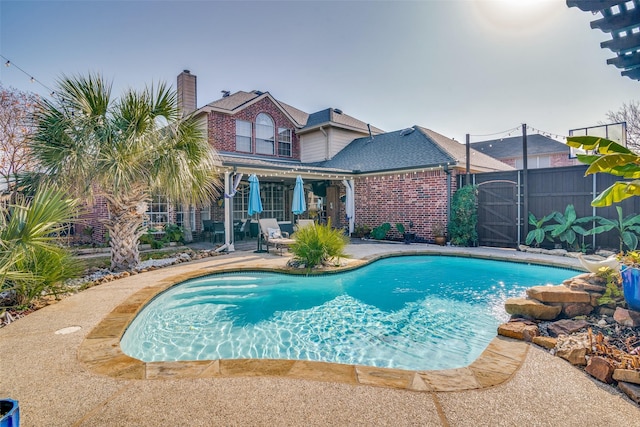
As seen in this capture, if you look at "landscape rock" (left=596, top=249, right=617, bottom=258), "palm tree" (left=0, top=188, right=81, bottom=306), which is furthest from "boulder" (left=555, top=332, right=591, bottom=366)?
"landscape rock" (left=596, top=249, right=617, bottom=258)

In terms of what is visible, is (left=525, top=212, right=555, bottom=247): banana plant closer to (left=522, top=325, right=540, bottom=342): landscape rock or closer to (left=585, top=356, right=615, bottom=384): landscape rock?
(left=522, top=325, right=540, bottom=342): landscape rock

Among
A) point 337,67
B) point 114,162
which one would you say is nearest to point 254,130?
point 337,67

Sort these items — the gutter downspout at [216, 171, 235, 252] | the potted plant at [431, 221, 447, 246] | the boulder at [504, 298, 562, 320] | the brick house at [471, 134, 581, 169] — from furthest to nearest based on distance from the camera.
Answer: the brick house at [471, 134, 581, 169]
the potted plant at [431, 221, 447, 246]
the gutter downspout at [216, 171, 235, 252]
the boulder at [504, 298, 562, 320]

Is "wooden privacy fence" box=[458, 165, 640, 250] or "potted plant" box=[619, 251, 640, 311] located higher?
"wooden privacy fence" box=[458, 165, 640, 250]

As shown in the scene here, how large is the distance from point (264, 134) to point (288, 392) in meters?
16.1

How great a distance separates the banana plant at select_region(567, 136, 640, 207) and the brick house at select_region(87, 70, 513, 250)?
26.0 ft

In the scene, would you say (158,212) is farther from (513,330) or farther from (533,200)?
(533,200)

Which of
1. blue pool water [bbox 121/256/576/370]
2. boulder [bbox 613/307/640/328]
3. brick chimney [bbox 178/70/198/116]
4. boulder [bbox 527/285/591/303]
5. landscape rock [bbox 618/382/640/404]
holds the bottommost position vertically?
blue pool water [bbox 121/256/576/370]

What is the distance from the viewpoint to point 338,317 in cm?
537

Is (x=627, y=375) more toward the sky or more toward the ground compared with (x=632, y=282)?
more toward the ground

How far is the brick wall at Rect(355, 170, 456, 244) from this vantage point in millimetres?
12359

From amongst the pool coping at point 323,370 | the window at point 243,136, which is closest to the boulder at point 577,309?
the pool coping at point 323,370

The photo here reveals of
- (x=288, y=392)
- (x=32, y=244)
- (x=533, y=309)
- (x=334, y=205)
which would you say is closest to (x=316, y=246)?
(x=533, y=309)

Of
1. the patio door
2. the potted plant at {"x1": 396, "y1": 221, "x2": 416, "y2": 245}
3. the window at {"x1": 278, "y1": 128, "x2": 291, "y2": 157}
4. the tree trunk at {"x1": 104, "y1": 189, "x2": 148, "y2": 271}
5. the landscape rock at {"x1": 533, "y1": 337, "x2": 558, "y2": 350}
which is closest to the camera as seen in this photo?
the landscape rock at {"x1": 533, "y1": 337, "x2": 558, "y2": 350}
